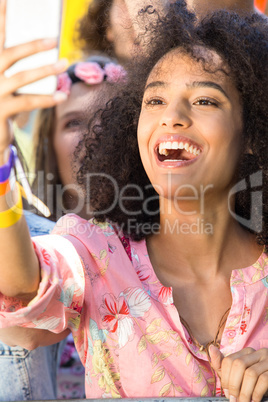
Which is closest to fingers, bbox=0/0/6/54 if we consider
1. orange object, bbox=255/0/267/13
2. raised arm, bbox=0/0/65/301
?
raised arm, bbox=0/0/65/301

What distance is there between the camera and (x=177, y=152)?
137cm

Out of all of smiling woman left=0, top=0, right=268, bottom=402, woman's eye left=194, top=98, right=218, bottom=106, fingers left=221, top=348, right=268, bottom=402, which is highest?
woman's eye left=194, top=98, right=218, bottom=106

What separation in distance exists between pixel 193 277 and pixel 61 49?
1.38 metres

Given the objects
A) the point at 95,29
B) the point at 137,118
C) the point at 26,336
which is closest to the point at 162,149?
the point at 137,118

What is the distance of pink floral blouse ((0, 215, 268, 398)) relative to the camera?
1.26 metres

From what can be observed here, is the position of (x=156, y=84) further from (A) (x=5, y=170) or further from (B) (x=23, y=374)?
(B) (x=23, y=374)

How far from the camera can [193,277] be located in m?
1.42

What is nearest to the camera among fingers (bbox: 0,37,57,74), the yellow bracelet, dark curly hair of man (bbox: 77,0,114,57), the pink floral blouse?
fingers (bbox: 0,37,57,74)

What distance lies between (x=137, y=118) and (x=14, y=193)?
0.65 metres

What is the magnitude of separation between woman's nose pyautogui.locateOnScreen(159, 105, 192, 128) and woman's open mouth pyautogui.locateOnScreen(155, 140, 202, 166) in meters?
0.04

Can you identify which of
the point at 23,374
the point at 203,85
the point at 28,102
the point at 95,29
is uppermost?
the point at 95,29

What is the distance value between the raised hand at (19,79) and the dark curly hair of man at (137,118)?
585 millimetres

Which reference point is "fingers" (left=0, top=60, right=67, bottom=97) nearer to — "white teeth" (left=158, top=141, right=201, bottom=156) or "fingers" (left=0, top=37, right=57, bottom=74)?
"fingers" (left=0, top=37, right=57, bottom=74)

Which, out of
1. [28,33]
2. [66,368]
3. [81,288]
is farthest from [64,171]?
[81,288]
